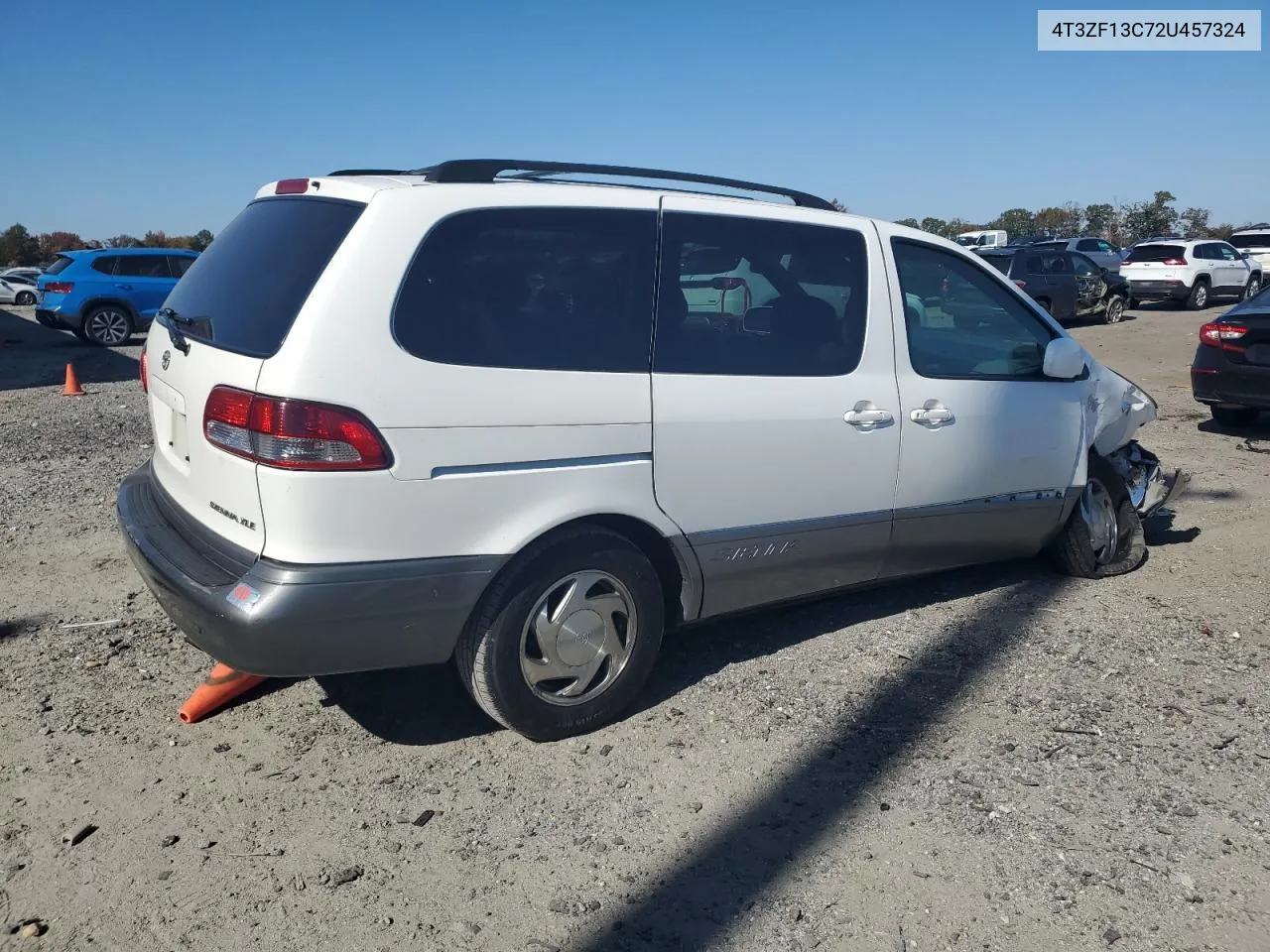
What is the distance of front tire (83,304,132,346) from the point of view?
17672 millimetres

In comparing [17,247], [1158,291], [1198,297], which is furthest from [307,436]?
[17,247]

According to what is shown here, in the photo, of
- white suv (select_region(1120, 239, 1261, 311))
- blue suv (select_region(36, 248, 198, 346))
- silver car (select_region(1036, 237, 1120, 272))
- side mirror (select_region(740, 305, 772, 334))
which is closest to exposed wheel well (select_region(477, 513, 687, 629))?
side mirror (select_region(740, 305, 772, 334))

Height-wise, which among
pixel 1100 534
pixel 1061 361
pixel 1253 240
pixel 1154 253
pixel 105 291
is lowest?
pixel 1100 534

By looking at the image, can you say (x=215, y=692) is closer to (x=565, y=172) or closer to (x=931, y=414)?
(x=565, y=172)

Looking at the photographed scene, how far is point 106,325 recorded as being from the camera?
17.8m

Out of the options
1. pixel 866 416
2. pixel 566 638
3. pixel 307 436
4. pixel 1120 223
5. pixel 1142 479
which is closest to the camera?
pixel 307 436

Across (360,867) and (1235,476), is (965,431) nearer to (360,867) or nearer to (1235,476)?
(360,867)

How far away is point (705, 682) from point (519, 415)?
1465 mm

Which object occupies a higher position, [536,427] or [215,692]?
[536,427]

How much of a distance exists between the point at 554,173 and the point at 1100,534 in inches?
132

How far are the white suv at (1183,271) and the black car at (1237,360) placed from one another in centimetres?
1597

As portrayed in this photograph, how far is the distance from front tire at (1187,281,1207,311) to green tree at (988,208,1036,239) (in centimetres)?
3034

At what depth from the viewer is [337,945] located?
104 inches

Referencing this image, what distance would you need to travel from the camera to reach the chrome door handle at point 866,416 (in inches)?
161
